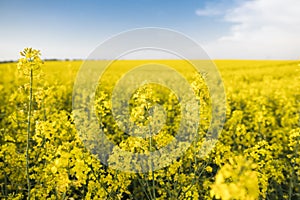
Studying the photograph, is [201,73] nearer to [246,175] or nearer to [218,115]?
[246,175]

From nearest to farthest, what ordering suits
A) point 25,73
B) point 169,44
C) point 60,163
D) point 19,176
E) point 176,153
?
point 60,163 < point 25,73 < point 176,153 < point 19,176 < point 169,44

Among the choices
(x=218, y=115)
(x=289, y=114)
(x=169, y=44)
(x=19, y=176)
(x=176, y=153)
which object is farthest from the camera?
(x=289, y=114)

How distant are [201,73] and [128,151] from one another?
1460mm

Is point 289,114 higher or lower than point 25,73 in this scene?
lower

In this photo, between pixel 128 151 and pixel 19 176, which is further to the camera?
pixel 19 176

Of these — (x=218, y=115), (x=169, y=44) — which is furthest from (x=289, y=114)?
(x=169, y=44)

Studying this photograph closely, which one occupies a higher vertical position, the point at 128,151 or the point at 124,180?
the point at 128,151

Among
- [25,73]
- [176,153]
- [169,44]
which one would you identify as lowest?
[176,153]

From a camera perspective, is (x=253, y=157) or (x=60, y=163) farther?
(x=253, y=157)

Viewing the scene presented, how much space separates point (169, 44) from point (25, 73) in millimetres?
2625

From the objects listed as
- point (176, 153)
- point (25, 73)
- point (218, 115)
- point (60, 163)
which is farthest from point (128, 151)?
point (218, 115)

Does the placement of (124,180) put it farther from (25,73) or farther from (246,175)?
(246,175)

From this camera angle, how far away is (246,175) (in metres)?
2.03

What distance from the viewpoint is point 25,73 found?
13.0ft
